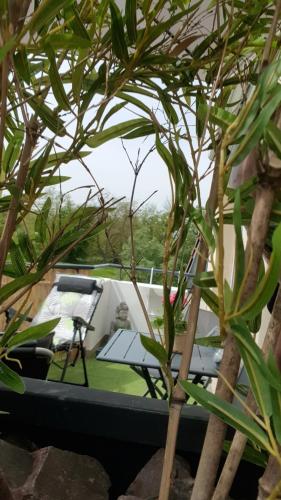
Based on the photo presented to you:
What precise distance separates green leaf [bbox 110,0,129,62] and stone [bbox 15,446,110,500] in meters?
0.80

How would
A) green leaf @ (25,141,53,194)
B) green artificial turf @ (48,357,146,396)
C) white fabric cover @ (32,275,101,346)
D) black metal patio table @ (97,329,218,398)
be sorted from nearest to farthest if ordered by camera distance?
1. green leaf @ (25,141,53,194)
2. black metal patio table @ (97,329,218,398)
3. green artificial turf @ (48,357,146,396)
4. white fabric cover @ (32,275,101,346)

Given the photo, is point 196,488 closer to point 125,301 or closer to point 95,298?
point 95,298

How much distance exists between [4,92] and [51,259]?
0.98ft

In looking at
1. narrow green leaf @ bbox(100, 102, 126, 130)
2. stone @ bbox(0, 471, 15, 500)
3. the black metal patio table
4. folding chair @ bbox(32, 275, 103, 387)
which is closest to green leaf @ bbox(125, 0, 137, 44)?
narrow green leaf @ bbox(100, 102, 126, 130)

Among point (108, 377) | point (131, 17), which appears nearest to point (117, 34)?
point (131, 17)

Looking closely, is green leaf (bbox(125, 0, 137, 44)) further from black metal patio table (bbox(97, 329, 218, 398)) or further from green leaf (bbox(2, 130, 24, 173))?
black metal patio table (bbox(97, 329, 218, 398))

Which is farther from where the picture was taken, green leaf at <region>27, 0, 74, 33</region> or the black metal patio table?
the black metal patio table

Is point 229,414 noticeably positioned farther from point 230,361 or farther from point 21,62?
point 21,62

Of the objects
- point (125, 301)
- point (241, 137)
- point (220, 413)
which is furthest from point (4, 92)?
point (125, 301)

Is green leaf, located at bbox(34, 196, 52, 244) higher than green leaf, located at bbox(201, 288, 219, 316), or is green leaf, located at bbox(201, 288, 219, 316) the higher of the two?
green leaf, located at bbox(34, 196, 52, 244)

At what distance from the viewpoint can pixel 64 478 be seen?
0.88 metres

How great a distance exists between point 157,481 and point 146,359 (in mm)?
1616

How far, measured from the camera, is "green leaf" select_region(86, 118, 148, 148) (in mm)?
703

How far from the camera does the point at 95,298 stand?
4.88 meters
